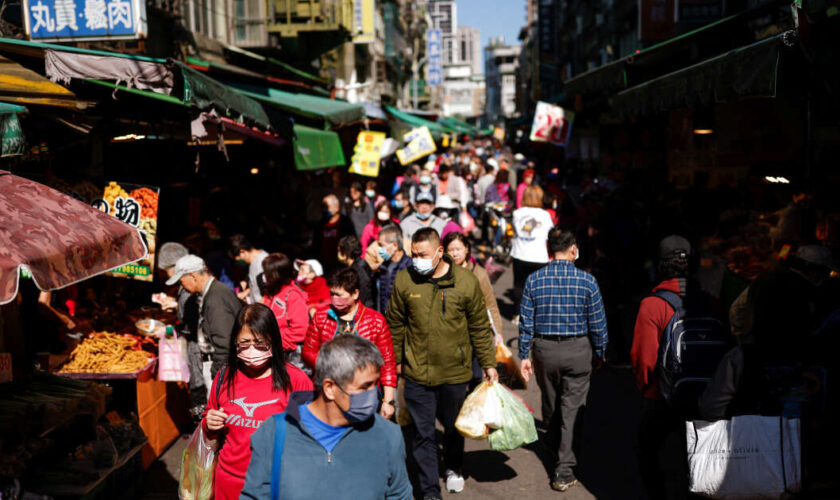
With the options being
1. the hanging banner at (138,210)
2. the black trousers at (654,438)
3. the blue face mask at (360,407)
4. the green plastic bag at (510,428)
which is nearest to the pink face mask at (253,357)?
the blue face mask at (360,407)

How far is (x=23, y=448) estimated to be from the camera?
454 centimetres

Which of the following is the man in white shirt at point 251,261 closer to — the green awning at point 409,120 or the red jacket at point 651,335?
the red jacket at point 651,335

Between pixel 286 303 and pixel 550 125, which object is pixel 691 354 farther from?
pixel 550 125

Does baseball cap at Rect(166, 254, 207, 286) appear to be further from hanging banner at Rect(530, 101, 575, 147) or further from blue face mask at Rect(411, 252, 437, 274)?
hanging banner at Rect(530, 101, 575, 147)

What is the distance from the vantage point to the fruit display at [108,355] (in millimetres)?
6570

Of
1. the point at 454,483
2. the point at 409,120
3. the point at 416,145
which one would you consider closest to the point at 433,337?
the point at 454,483

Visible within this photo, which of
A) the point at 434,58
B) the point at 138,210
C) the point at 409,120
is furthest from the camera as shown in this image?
the point at 434,58

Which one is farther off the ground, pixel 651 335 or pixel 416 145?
pixel 416 145

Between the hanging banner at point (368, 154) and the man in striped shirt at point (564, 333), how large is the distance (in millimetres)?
9196

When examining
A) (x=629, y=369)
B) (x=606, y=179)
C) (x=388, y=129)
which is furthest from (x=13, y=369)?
(x=606, y=179)

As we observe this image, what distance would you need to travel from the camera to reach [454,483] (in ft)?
19.6

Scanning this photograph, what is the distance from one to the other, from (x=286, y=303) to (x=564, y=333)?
232cm

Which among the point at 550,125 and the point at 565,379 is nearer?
the point at 565,379

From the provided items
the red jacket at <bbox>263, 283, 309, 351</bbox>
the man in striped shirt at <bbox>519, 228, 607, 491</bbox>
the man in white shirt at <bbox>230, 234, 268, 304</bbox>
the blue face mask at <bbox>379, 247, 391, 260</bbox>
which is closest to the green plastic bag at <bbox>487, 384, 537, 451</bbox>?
the man in striped shirt at <bbox>519, 228, 607, 491</bbox>
